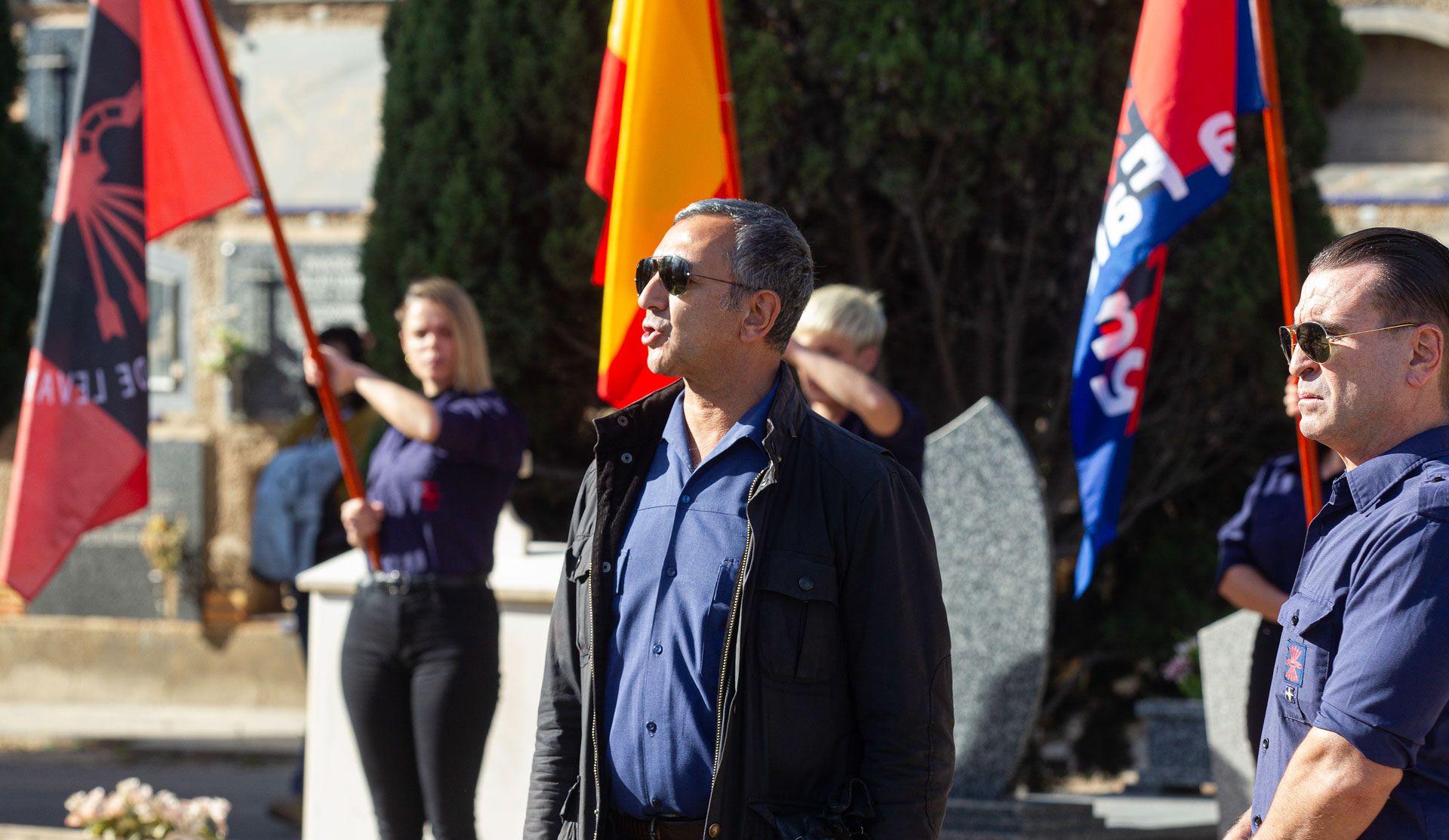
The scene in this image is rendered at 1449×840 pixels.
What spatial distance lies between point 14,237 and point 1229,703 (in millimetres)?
8005

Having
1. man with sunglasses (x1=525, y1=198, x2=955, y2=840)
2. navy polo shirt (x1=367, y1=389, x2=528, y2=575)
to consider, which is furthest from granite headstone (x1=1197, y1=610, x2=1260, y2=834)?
man with sunglasses (x1=525, y1=198, x2=955, y2=840)

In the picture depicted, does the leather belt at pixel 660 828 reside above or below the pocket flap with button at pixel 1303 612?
below

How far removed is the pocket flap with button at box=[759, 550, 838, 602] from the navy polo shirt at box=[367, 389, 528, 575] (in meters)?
2.01

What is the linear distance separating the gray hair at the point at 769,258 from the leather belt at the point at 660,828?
0.72 m

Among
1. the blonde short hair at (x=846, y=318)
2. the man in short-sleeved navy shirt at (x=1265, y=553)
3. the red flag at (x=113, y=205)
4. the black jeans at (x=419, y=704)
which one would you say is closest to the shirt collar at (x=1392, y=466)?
the man in short-sleeved navy shirt at (x=1265, y=553)

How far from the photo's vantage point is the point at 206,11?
182 inches

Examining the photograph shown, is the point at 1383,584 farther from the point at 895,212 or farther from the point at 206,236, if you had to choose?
the point at 206,236

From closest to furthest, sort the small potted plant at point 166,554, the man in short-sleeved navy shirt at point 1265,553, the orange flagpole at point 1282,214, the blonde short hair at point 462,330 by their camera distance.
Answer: the orange flagpole at point 1282,214 < the man in short-sleeved navy shirt at point 1265,553 < the blonde short hair at point 462,330 < the small potted plant at point 166,554

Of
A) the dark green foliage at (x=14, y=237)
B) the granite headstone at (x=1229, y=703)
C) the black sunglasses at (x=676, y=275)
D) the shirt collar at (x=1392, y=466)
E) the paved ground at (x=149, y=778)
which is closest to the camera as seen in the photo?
the shirt collar at (x=1392, y=466)

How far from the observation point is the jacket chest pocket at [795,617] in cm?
231

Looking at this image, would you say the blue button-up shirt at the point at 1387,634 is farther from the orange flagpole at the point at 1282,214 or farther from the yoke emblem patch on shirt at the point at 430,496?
the yoke emblem patch on shirt at the point at 430,496

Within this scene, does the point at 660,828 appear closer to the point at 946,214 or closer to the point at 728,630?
the point at 728,630

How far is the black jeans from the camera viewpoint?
→ 4105 millimetres

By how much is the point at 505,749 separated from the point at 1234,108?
2.93m
